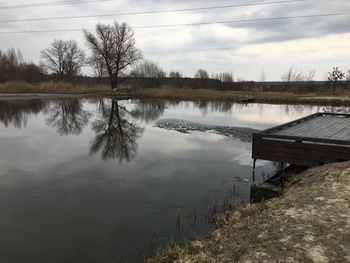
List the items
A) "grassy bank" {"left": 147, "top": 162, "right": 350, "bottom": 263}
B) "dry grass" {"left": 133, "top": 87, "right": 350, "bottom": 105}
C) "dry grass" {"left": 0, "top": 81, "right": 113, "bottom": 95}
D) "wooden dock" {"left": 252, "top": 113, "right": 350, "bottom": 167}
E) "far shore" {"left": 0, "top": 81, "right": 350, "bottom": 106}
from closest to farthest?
"grassy bank" {"left": 147, "top": 162, "right": 350, "bottom": 263}
"wooden dock" {"left": 252, "top": 113, "right": 350, "bottom": 167}
"dry grass" {"left": 133, "top": 87, "right": 350, "bottom": 105}
"far shore" {"left": 0, "top": 81, "right": 350, "bottom": 106}
"dry grass" {"left": 0, "top": 81, "right": 113, "bottom": 95}

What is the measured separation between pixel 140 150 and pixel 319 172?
841 cm

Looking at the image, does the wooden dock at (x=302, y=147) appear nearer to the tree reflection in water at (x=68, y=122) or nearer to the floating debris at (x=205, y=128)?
the floating debris at (x=205, y=128)

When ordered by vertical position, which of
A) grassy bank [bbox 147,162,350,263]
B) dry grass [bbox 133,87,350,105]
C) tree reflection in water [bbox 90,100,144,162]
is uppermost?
dry grass [bbox 133,87,350,105]

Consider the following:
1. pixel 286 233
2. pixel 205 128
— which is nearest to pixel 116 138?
pixel 205 128

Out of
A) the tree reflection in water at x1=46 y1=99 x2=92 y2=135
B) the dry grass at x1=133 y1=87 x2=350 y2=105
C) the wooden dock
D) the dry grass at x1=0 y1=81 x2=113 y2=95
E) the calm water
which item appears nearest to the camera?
the calm water

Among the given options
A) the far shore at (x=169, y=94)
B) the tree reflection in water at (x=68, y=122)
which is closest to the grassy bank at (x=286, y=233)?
the tree reflection in water at (x=68, y=122)

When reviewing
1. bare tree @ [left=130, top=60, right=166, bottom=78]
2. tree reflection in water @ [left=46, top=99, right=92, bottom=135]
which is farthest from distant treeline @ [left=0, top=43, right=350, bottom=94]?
tree reflection in water @ [left=46, top=99, right=92, bottom=135]

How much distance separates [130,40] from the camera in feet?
198

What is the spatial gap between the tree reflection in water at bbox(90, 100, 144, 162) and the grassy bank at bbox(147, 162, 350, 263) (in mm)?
7862

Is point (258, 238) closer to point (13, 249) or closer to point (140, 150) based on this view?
point (13, 249)

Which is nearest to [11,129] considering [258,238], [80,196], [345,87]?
[80,196]

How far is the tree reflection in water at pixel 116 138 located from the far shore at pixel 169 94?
2524 centimetres

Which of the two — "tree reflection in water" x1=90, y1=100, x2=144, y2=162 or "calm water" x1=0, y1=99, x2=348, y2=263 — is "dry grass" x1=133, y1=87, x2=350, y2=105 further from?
"calm water" x1=0, y1=99, x2=348, y2=263

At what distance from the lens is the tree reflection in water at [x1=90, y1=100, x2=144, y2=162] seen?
580 inches
